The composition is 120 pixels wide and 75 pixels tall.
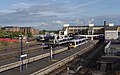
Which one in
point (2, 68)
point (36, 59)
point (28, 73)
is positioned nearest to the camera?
point (28, 73)

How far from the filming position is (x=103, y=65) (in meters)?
36.7

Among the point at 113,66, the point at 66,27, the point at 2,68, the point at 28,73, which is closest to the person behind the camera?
the point at 28,73

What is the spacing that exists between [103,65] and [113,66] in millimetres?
1439

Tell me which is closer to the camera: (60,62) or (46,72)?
(46,72)

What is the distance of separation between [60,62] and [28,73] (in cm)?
1216

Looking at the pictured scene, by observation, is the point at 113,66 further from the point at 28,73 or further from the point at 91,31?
the point at 91,31

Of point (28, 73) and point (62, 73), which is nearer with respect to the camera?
point (28, 73)

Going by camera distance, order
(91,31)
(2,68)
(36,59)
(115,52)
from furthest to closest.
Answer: (91,31) → (115,52) → (36,59) → (2,68)

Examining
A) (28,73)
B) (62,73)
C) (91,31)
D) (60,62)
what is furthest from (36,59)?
(91,31)

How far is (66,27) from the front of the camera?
641ft

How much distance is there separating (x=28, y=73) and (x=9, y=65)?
5979 mm

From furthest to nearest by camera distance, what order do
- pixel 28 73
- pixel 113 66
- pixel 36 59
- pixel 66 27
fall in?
pixel 66 27 < pixel 36 59 < pixel 113 66 < pixel 28 73

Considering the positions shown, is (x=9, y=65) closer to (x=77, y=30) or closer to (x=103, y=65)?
(x=103, y=65)

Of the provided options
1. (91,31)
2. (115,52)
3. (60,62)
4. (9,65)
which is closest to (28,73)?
(9,65)
